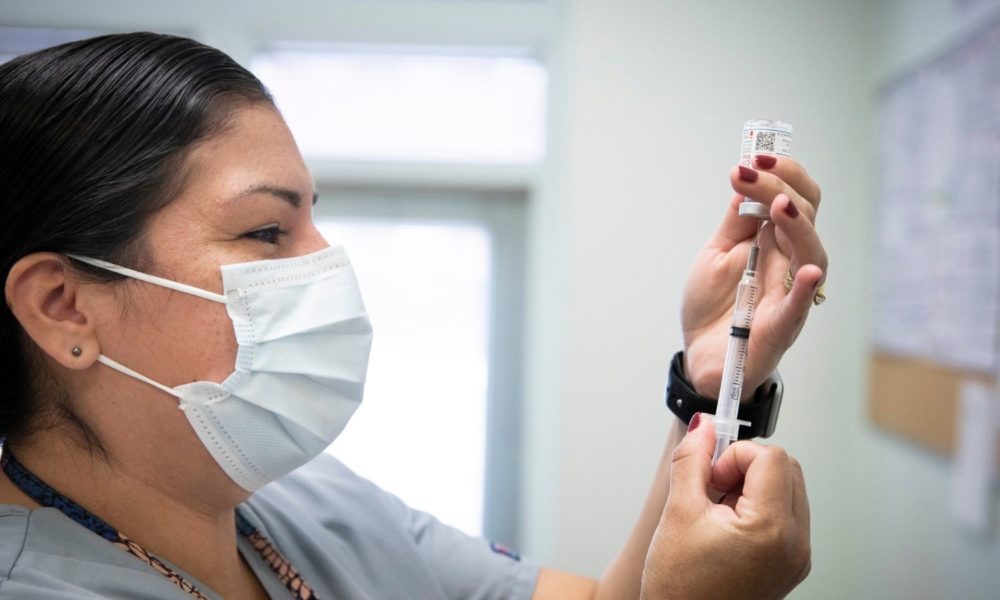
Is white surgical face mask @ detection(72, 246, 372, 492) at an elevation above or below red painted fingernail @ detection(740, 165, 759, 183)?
below

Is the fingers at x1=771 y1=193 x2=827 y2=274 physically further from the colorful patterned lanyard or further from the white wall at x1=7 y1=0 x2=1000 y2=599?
the white wall at x1=7 y1=0 x2=1000 y2=599

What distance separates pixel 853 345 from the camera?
184 cm

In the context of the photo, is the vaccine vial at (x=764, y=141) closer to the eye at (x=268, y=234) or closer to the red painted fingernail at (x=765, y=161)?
the red painted fingernail at (x=765, y=161)

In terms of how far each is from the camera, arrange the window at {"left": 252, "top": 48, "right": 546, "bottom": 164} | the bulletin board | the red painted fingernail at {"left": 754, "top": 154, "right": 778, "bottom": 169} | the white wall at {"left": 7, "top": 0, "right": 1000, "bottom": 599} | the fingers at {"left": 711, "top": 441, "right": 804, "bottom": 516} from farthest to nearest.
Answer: the window at {"left": 252, "top": 48, "right": 546, "bottom": 164} → the white wall at {"left": 7, "top": 0, "right": 1000, "bottom": 599} → the bulletin board → the red painted fingernail at {"left": 754, "top": 154, "right": 778, "bottom": 169} → the fingers at {"left": 711, "top": 441, "right": 804, "bottom": 516}

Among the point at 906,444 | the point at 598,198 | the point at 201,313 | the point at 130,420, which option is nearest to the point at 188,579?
the point at 130,420

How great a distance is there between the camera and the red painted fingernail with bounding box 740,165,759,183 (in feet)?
2.31

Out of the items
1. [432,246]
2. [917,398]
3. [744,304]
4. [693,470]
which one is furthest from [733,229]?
[432,246]

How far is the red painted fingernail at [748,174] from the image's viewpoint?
0.71 m

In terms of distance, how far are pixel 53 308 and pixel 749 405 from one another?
764mm

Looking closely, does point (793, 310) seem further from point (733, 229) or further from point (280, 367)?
point (280, 367)

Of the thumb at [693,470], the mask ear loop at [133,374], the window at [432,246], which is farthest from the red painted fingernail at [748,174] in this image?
the window at [432,246]

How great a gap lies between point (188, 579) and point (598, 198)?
50.5 inches

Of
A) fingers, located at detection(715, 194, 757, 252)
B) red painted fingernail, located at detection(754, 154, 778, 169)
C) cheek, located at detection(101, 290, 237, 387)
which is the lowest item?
cheek, located at detection(101, 290, 237, 387)

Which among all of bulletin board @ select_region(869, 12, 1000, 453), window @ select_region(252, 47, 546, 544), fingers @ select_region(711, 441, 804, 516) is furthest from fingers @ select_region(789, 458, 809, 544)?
window @ select_region(252, 47, 546, 544)
